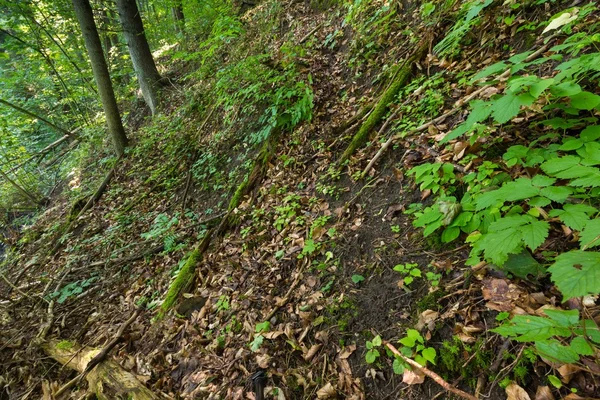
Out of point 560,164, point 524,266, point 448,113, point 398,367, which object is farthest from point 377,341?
point 448,113

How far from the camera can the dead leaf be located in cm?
188

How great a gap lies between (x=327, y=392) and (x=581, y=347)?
163cm

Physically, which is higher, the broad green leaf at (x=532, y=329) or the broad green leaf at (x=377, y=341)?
the broad green leaf at (x=532, y=329)

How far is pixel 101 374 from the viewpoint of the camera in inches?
136

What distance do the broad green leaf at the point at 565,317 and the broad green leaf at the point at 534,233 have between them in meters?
0.29

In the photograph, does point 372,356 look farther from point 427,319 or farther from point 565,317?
point 565,317

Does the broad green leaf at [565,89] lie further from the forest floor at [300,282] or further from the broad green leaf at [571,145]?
the forest floor at [300,282]

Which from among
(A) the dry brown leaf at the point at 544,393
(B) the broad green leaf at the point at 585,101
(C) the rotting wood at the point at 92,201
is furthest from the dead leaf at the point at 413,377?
(C) the rotting wood at the point at 92,201

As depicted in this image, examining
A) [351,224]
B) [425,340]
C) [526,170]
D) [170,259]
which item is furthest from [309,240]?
[170,259]

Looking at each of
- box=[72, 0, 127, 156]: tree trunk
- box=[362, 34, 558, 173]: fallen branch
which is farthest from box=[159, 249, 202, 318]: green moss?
box=[72, 0, 127, 156]: tree trunk

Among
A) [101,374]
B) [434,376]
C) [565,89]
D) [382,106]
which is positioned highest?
[565,89]

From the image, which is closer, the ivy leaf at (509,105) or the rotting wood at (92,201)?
the ivy leaf at (509,105)

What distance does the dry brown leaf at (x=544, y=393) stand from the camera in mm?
1444

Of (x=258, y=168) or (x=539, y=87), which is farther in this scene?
(x=258, y=168)
